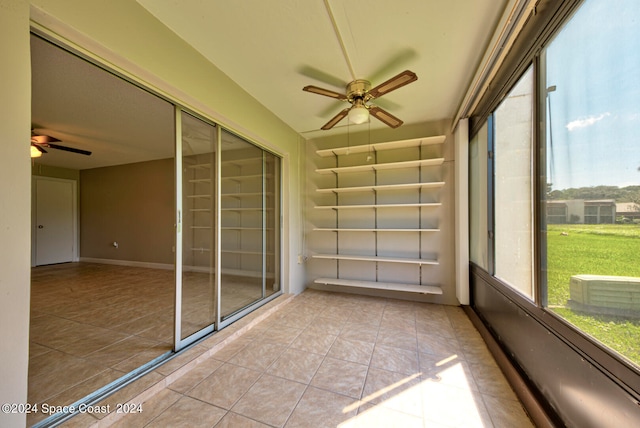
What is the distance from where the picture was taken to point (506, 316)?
1.85 m

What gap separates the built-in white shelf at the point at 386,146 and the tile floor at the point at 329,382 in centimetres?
223

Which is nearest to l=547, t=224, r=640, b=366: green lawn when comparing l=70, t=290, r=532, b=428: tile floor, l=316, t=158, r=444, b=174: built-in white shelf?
l=70, t=290, r=532, b=428: tile floor

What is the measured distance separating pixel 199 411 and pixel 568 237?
2293mm

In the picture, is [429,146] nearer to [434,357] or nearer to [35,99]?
[434,357]

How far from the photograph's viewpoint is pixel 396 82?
173 centimetres

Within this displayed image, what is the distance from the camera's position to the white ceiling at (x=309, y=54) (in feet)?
4.89

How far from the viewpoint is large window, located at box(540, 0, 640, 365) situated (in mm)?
864

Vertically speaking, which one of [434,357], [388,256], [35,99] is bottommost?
[434,357]

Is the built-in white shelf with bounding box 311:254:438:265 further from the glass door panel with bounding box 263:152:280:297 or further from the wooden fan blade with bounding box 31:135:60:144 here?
the wooden fan blade with bounding box 31:135:60:144

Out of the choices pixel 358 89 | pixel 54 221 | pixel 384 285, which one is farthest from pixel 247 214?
pixel 54 221

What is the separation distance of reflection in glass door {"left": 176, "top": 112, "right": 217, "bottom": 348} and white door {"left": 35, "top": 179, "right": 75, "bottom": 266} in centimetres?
589

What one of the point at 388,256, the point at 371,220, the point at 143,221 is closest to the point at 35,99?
the point at 143,221

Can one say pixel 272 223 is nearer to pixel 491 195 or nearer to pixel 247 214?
pixel 247 214

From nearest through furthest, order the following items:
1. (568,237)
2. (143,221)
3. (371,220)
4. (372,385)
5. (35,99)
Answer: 1. (568,237)
2. (372,385)
3. (35,99)
4. (371,220)
5. (143,221)
